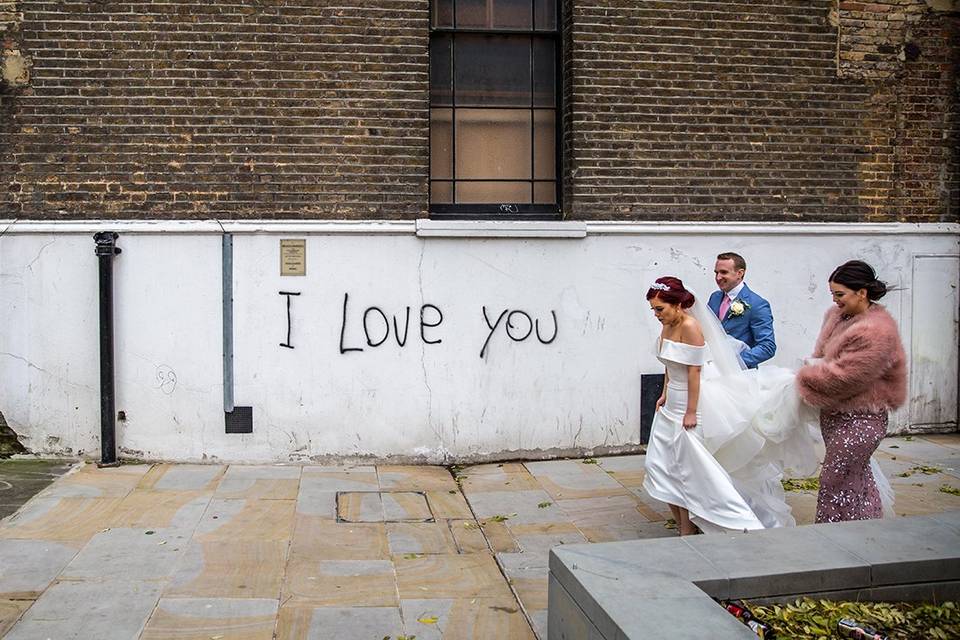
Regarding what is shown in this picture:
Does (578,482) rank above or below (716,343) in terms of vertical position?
below

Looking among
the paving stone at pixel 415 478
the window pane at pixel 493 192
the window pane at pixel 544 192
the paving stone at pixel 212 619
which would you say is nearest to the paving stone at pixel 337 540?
the paving stone at pixel 212 619

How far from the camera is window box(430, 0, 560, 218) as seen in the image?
9.02 meters

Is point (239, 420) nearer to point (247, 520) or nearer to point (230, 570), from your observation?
point (247, 520)

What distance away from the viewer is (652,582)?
4.21 metres

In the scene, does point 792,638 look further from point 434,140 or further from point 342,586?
point 434,140

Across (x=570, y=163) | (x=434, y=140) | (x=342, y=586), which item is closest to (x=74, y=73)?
(x=434, y=140)

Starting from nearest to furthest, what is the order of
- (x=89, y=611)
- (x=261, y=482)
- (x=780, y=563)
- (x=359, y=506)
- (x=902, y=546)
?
(x=780, y=563), (x=902, y=546), (x=89, y=611), (x=359, y=506), (x=261, y=482)

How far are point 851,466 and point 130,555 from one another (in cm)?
445

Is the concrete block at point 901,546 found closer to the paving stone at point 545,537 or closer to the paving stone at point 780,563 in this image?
the paving stone at point 780,563

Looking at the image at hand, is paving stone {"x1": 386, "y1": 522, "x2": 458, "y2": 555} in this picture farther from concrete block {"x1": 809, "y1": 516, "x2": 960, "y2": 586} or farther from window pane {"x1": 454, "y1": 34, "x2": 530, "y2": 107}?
window pane {"x1": 454, "y1": 34, "x2": 530, "y2": 107}

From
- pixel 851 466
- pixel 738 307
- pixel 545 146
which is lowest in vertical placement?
pixel 851 466

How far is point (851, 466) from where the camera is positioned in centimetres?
577

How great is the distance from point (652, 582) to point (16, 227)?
6.51m

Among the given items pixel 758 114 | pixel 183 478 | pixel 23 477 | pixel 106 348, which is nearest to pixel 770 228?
pixel 758 114
